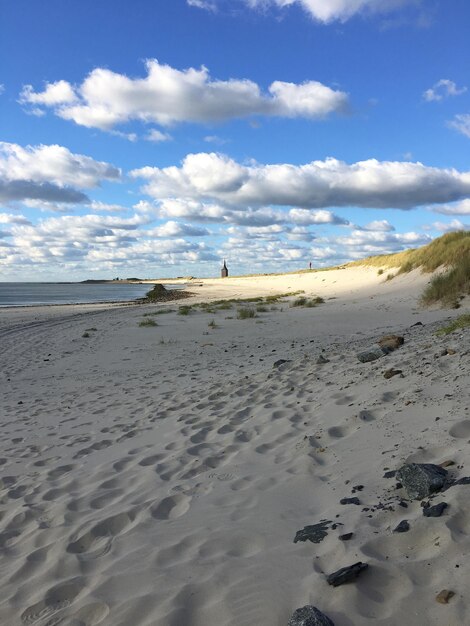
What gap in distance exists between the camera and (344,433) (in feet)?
16.6

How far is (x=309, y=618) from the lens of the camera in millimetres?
2371

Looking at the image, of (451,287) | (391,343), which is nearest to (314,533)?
(391,343)

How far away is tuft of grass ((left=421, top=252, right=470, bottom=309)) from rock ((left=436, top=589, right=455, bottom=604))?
14025 millimetres

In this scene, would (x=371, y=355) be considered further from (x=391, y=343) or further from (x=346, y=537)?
(x=346, y=537)

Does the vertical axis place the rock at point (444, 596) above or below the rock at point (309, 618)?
above

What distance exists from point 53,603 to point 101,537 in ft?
2.42

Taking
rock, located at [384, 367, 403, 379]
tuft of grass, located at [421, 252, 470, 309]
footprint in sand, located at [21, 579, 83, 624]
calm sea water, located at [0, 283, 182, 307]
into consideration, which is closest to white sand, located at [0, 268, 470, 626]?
footprint in sand, located at [21, 579, 83, 624]

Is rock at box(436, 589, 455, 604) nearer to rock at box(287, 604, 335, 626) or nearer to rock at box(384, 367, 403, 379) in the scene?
rock at box(287, 604, 335, 626)

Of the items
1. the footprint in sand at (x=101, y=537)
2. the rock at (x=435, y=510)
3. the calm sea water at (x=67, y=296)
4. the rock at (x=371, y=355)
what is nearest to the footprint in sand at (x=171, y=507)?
the footprint in sand at (x=101, y=537)

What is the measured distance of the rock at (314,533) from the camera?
316 cm

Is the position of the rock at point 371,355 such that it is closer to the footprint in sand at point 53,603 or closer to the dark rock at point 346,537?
the dark rock at point 346,537

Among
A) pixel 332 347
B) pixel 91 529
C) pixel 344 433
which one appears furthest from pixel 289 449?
pixel 332 347

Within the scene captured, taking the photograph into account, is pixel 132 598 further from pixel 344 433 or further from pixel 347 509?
pixel 344 433

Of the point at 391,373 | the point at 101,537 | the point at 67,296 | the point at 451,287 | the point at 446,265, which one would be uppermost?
the point at 446,265
